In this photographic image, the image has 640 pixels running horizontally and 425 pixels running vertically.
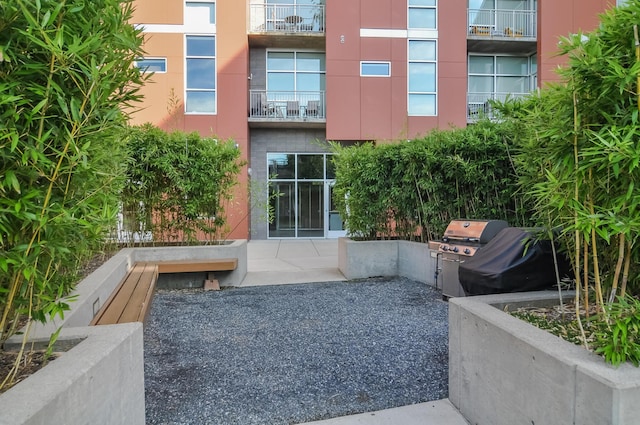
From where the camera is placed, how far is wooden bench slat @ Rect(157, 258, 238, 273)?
6062 mm

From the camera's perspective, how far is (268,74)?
14367 millimetres

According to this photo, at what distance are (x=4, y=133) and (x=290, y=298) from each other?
14.7 ft

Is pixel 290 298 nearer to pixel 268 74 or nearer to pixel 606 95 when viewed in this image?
pixel 606 95

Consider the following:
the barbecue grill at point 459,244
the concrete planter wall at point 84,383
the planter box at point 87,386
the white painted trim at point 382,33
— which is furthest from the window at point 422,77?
the planter box at point 87,386

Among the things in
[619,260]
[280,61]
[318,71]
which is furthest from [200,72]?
[619,260]

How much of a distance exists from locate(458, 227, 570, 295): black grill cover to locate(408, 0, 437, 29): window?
41.8ft

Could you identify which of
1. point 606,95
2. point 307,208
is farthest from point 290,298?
point 307,208

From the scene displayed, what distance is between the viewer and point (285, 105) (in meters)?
14.1

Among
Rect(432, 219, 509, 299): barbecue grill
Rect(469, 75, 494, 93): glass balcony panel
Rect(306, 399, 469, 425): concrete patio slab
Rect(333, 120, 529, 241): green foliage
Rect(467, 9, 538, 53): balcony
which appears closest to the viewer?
Rect(306, 399, 469, 425): concrete patio slab

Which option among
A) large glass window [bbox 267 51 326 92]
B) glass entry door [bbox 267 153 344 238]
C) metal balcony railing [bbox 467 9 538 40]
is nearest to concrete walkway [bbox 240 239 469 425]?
glass entry door [bbox 267 153 344 238]

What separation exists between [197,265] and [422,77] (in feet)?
36.6

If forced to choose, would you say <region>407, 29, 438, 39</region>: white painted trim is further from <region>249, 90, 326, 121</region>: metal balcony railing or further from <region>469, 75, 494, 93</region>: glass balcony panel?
<region>249, 90, 326, 121</region>: metal balcony railing

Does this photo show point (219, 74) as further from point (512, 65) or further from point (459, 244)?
point (512, 65)

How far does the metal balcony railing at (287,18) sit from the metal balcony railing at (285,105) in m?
2.18
